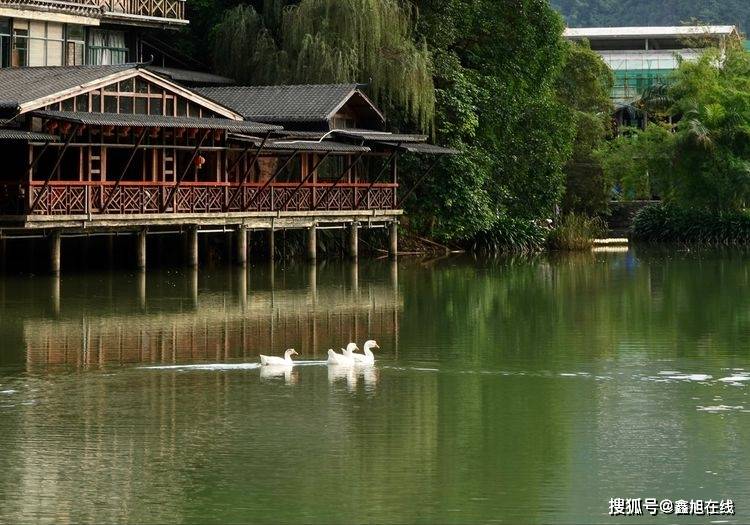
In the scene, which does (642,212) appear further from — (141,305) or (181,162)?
(141,305)

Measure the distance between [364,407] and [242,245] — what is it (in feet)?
72.0

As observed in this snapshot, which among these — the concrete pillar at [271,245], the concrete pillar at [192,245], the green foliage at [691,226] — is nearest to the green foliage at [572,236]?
the green foliage at [691,226]

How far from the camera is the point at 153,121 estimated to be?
37375 millimetres

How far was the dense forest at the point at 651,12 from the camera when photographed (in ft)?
417

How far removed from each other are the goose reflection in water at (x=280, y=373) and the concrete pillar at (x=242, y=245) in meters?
18.6

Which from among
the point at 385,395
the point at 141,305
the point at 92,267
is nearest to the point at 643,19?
the point at 92,267

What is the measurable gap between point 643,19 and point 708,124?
75.5 meters

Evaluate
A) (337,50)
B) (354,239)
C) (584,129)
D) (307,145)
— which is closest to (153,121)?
(307,145)

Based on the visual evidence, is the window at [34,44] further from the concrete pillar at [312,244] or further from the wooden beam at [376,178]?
the wooden beam at [376,178]

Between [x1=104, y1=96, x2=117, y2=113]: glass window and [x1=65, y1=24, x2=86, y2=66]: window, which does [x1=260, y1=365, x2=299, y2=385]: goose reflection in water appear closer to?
[x1=104, y1=96, x2=117, y2=113]: glass window

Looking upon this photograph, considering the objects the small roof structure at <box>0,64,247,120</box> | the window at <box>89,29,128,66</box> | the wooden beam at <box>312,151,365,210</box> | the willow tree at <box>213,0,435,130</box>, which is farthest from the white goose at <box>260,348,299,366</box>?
the window at <box>89,29,128,66</box>

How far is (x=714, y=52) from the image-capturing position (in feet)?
208

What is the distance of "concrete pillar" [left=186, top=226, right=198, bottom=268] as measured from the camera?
40156mm

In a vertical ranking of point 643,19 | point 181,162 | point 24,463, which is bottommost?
point 24,463
